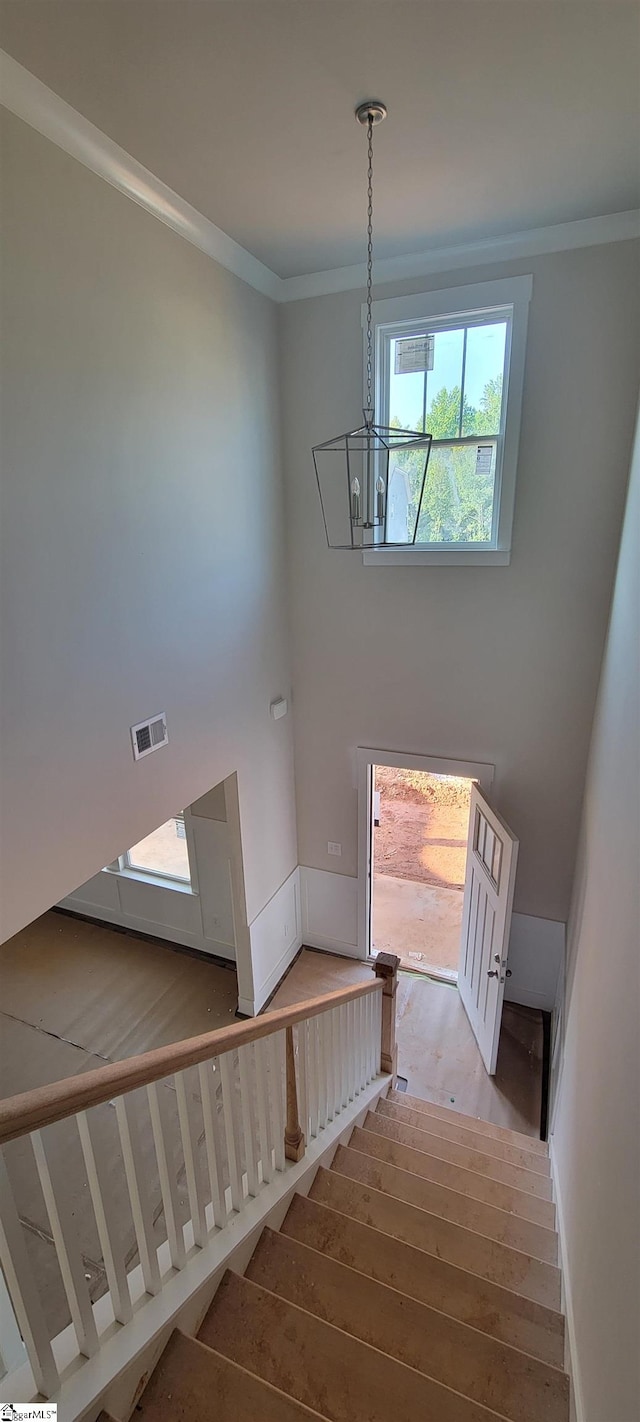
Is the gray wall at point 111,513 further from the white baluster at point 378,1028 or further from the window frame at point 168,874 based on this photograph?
the white baluster at point 378,1028

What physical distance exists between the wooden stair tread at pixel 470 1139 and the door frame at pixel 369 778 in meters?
1.66

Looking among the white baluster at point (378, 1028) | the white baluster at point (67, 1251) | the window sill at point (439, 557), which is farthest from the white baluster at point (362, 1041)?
the window sill at point (439, 557)

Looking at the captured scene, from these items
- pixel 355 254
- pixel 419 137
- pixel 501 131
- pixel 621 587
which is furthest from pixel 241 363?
pixel 621 587

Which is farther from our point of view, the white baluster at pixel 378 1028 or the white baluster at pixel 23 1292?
the white baluster at pixel 378 1028

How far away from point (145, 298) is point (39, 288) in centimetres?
66

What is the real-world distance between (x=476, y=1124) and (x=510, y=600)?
3081 mm

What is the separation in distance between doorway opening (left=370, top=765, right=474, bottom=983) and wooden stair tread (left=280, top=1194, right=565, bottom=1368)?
105 inches

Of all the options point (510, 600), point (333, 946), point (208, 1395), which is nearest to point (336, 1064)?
point (208, 1395)

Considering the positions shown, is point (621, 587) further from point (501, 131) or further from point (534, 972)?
point (534, 972)

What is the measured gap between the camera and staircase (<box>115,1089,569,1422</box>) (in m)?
1.51

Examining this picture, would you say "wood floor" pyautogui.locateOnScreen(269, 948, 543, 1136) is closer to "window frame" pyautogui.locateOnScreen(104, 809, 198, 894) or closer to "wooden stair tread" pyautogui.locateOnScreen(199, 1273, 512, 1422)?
"window frame" pyautogui.locateOnScreen(104, 809, 198, 894)

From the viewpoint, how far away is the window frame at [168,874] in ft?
15.9

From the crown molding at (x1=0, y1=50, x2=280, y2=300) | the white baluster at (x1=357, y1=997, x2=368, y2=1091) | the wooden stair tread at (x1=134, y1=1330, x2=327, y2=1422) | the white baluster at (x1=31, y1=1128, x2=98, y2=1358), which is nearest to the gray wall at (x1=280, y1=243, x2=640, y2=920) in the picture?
the crown molding at (x1=0, y1=50, x2=280, y2=300)

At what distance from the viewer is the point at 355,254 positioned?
11.2 feet
